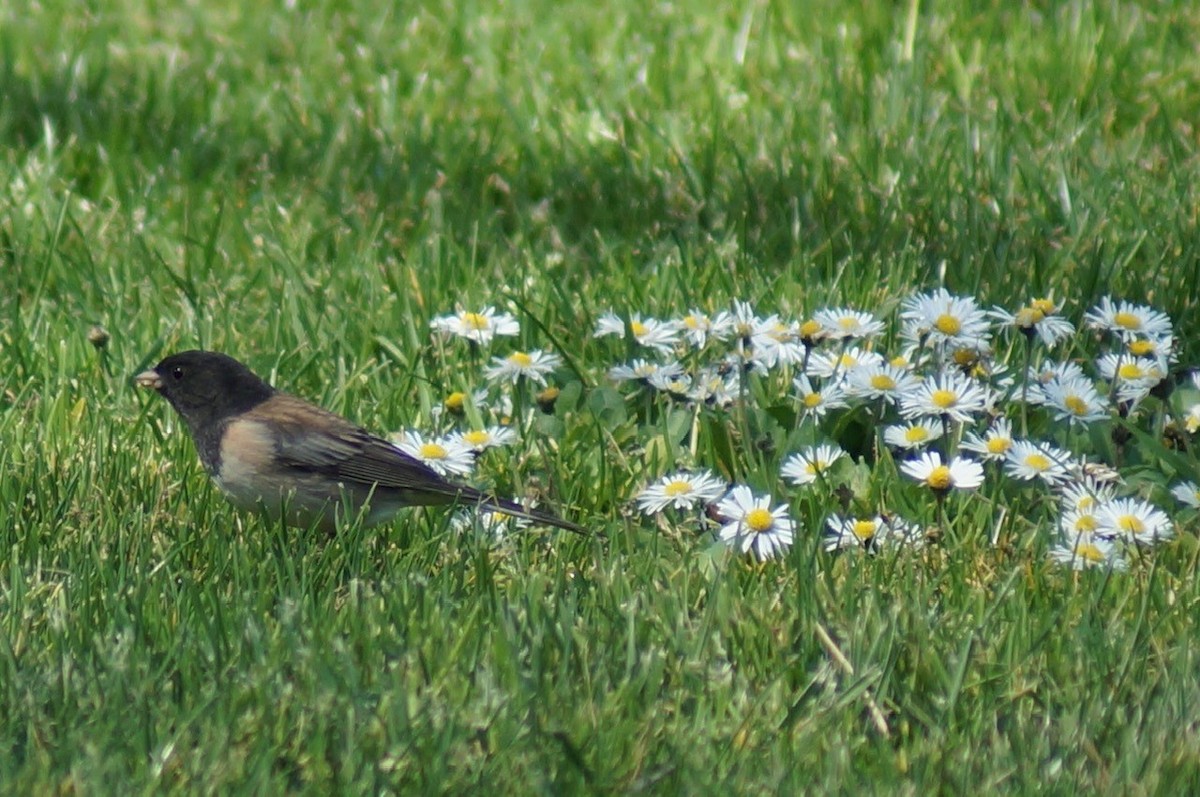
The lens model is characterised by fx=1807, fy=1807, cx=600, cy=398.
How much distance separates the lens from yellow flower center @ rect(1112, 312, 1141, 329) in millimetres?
4160

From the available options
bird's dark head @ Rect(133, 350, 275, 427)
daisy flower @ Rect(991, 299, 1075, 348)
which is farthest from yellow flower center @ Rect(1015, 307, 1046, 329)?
bird's dark head @ Rect(133, 350, 275, 427)

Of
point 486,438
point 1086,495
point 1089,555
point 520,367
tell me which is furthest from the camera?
point 520,367

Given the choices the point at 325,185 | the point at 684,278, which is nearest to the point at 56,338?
the point at 325,185

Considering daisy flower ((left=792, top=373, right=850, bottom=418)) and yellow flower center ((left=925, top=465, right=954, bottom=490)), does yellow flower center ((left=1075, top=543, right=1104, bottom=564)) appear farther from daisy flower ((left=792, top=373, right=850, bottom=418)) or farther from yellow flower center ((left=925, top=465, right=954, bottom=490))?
daisy flower ((left=792, top=373, right=850, bottom=418))

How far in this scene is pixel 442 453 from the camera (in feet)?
13.0

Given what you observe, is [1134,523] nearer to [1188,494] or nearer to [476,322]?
[1188,494]

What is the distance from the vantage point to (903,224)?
17.1 feet

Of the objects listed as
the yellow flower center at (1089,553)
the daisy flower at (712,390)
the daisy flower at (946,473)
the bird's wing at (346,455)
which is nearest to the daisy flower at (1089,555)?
the yellow flower center at (1089,553)

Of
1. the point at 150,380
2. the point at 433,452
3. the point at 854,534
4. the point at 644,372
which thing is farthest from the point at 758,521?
the point at 150,380

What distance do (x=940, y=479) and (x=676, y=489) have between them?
540 millimetres

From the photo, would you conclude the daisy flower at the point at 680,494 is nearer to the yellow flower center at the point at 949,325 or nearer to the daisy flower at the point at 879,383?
the daisy flower at the point at 879,383

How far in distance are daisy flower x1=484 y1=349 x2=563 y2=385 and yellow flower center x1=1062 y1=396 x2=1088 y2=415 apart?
3.86ft

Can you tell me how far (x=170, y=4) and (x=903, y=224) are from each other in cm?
350

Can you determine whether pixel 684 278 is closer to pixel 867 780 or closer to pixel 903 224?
pixel 903 224
